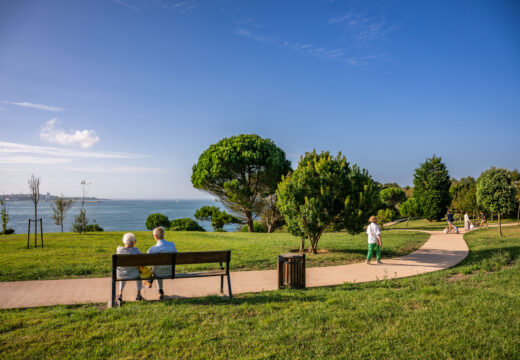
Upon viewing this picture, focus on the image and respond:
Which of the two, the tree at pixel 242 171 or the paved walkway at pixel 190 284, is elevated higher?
the tree at pixel 242 171

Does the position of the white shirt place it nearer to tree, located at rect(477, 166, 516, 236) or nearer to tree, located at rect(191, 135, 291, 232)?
tree, located at rect(477, 166, 516, 236)

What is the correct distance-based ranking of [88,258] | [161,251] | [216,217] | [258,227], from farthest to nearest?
1. [258,227]
2. [216,217]
3. [88,258]
4. [161,251]

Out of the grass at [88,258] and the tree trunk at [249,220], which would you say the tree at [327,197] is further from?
the tree trunk at [249,220]

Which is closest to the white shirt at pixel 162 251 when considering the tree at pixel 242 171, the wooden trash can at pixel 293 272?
the wooden trash can at pixel 293 272

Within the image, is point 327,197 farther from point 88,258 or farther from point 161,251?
point 88,258

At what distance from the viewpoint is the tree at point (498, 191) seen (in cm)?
1546

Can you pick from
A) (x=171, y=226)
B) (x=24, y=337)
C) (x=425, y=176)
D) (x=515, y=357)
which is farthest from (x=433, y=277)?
(x=425, y=176)

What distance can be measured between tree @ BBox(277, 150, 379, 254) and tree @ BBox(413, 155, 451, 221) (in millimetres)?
25003

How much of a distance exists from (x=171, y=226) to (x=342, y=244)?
51.0 feet

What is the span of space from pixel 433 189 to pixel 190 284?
3128 centimetres

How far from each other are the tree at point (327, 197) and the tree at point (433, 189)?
25.0m

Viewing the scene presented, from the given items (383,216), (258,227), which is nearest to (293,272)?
(258,227)

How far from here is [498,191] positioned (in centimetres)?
1570

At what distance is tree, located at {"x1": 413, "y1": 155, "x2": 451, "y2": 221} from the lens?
3192cm
